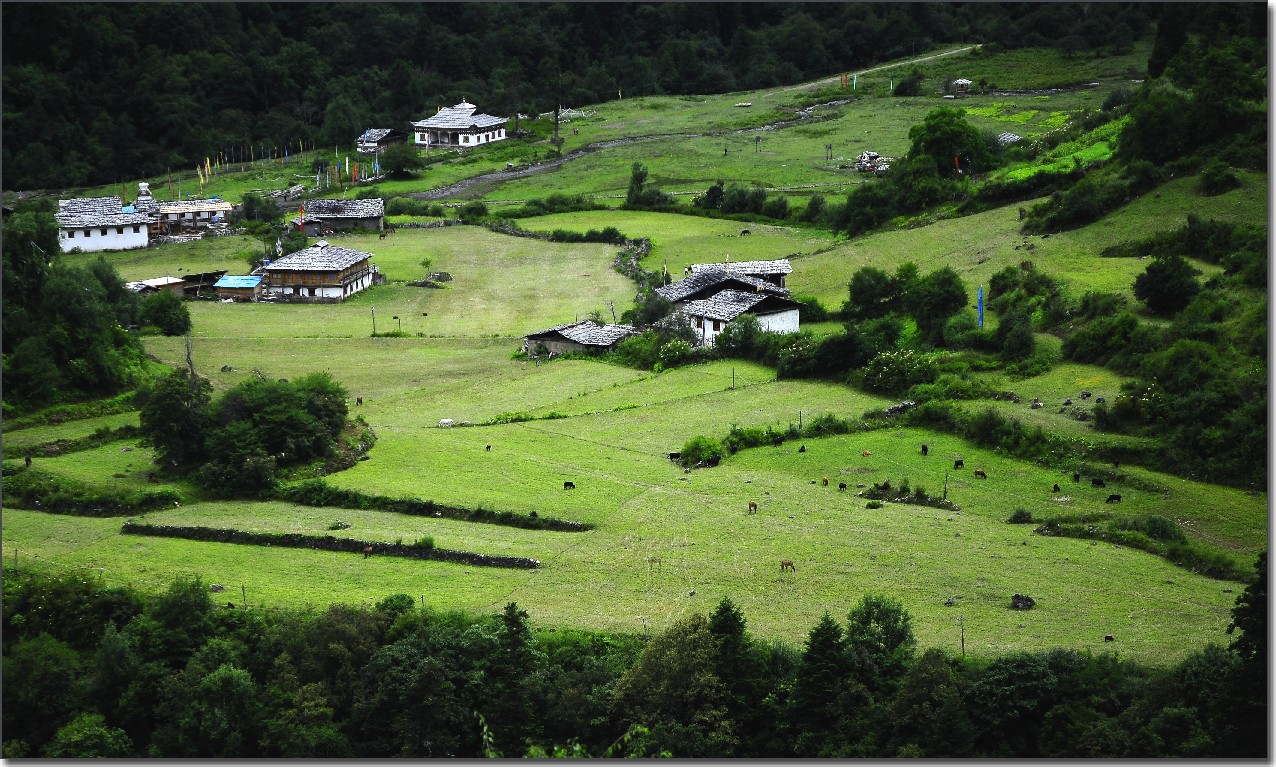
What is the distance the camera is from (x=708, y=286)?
59562 millimetres

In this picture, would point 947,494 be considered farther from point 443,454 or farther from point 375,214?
point 375,214

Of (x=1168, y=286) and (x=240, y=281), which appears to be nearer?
(x=1168, y=286)

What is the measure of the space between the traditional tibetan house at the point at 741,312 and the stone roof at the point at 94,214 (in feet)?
122

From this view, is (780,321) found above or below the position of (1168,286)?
below

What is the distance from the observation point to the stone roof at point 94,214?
256ft

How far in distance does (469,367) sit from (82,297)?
1384 cm

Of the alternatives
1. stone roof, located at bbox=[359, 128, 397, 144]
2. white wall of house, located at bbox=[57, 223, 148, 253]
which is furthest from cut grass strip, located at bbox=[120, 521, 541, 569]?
stone roof, located at bbox=[359, 128, 397, 144]

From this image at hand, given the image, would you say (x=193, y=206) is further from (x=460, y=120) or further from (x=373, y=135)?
(x=460, y=120)

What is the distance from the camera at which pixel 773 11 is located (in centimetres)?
13062

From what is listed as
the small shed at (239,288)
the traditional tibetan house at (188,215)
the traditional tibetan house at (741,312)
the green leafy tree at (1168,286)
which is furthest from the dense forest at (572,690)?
the traditional tibetan house at (188,215)

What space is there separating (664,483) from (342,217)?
150ft

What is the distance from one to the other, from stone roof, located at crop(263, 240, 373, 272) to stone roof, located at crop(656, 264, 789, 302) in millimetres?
16088

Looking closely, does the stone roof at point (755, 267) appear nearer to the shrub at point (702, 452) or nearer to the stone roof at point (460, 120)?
the shrub at point (702, 452)

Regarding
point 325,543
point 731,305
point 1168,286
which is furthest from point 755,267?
point 325,543
